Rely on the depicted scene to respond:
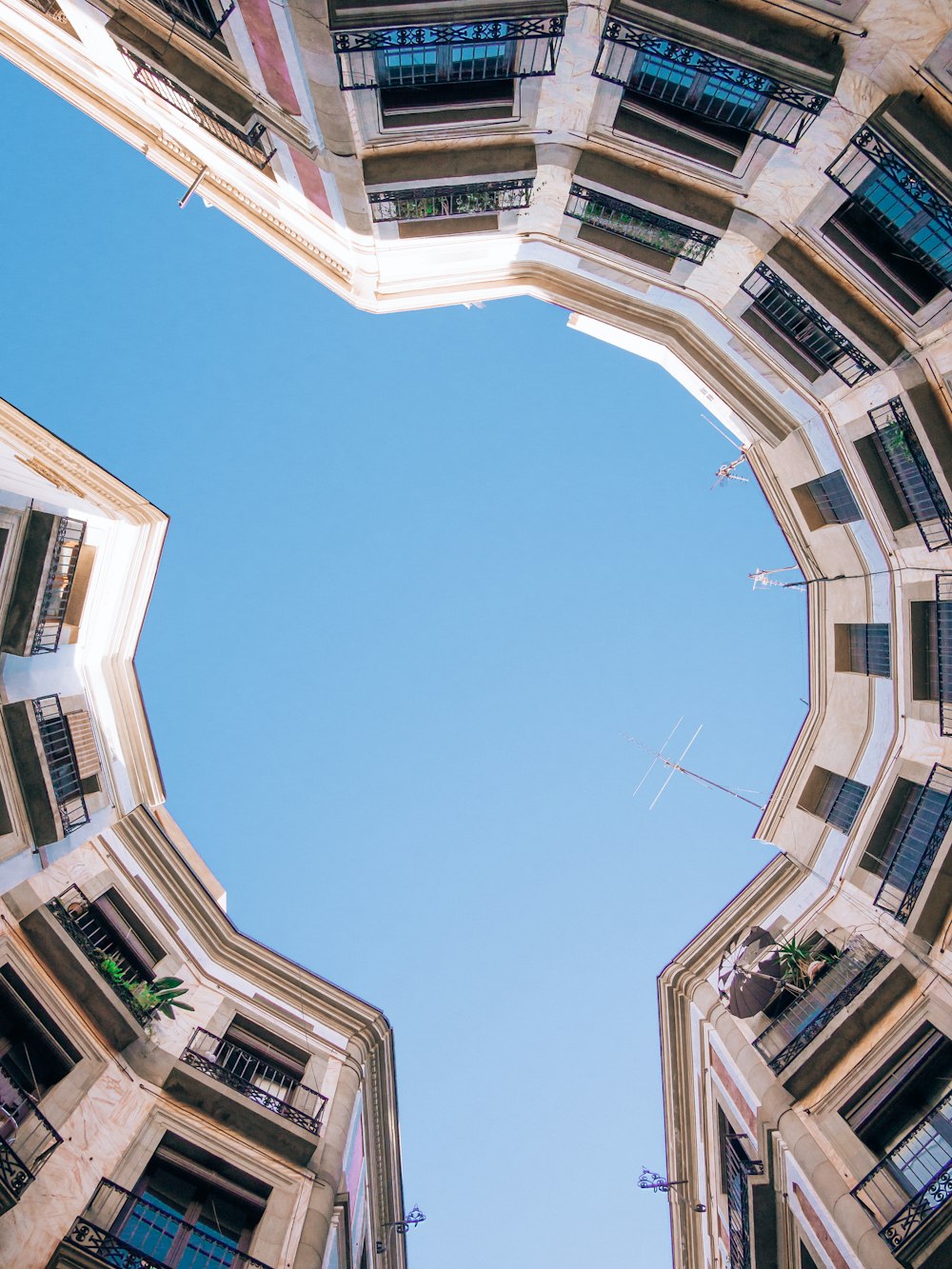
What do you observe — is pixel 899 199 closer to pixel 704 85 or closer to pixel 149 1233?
pixel 704 85

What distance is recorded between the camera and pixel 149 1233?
511 inches

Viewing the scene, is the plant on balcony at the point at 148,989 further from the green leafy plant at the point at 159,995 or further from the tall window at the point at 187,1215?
the tall window at the point at 187,1215

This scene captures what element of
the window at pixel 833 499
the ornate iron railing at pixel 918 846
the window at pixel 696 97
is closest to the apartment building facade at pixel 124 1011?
the ornate iron railing at pixel 918 846

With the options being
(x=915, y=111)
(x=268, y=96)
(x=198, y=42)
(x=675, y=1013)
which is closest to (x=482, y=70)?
(x=268, y=96)

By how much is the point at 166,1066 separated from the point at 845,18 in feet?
79.7

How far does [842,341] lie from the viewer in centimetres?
1677

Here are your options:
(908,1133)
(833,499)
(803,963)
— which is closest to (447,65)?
(833,499)

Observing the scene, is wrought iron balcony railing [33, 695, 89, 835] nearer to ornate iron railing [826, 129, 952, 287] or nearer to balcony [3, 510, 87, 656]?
balcony [3, 510, 87, 656]

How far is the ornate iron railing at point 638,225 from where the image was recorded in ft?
54.9

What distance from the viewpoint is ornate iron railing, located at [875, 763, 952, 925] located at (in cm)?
1591

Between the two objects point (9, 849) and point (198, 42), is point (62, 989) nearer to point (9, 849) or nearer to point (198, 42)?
point (9, 849)

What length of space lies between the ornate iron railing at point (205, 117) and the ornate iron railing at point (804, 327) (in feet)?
40.0

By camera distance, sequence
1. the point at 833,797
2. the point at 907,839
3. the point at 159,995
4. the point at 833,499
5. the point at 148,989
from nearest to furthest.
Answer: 1. the point at 159,995
2. the point at 148,989
3. the point at 907,839
4. the point at 833,499
5. the point at 833,797

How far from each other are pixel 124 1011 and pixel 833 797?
64.4 feet
